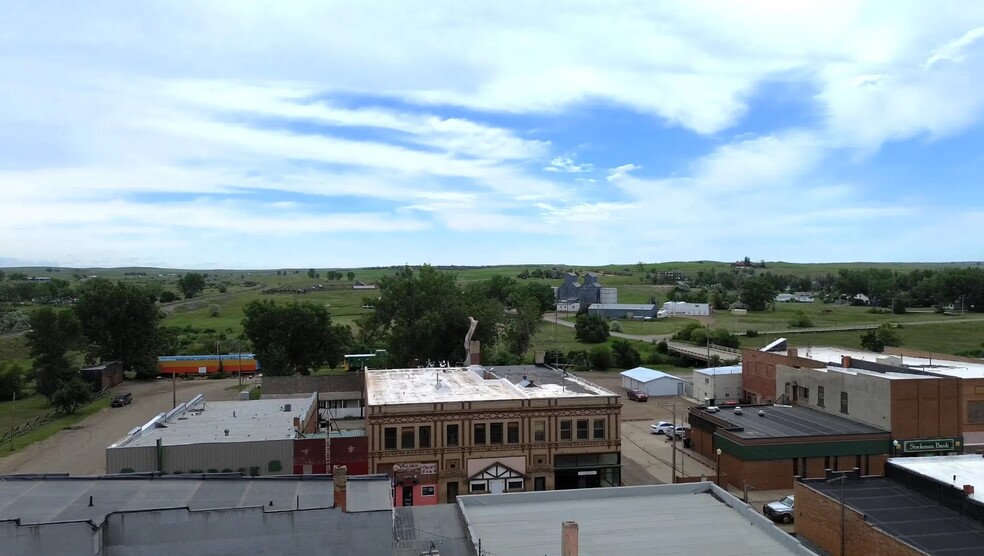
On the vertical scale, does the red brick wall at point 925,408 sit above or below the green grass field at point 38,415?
above

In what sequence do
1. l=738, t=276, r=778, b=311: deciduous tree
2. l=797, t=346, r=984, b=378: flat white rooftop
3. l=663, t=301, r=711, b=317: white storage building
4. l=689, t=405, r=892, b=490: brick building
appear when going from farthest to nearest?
l=738, t=276, r=778, b=311: deciduous tree → l=663, t=301, r=711, b=317: white storage building → l=797, t=346, r=984, b=378: flat white rooftop → l=689, t=405, r=892, b=490: brick building

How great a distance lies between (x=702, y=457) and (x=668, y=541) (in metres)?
24.0

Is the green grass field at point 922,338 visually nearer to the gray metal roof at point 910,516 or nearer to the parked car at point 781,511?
the parked car at point 781,511

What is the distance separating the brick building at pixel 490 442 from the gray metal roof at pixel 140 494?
11638mm

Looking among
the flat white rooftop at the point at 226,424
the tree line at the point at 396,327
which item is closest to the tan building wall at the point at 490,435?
the flat white rooftop at the point at 226,424

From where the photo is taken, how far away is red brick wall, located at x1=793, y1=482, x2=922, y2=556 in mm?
21017

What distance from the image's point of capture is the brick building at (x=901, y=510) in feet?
68.3

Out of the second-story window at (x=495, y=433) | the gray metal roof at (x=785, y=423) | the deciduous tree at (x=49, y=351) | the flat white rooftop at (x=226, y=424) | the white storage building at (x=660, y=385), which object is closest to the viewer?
the flat white rooftop at (x=226, y=424)

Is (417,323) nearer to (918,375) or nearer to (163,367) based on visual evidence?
(163,367)

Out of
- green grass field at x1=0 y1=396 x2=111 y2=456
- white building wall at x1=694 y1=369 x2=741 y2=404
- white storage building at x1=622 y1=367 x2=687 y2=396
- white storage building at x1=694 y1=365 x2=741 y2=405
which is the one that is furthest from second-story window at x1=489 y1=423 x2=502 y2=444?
white storage building at x1=622 y1=367 x2=687 y2=396

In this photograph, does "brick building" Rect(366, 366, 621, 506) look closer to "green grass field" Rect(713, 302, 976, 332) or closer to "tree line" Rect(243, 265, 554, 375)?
"tree line" Rect(243, 265, 554, 375)

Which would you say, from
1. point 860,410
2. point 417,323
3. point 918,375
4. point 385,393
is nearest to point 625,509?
point 385,393

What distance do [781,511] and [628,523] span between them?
12.6 metres

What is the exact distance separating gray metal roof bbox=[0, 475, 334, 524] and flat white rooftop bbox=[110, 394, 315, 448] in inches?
426
